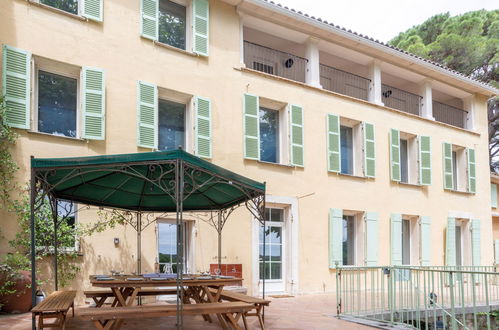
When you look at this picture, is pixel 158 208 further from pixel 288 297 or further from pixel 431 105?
pixel 431 105

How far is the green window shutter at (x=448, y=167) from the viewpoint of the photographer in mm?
16281

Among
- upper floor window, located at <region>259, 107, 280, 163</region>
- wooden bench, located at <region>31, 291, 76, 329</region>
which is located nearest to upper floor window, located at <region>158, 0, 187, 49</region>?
upper floor window, located at <region>259, 107, 280, 163</region>

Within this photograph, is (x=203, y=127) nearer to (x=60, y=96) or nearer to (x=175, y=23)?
(x=175, y=23)

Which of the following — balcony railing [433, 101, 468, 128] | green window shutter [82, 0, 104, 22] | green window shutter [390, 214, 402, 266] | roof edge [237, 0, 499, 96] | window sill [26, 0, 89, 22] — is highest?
roof edge [237, 0, 499, 96]

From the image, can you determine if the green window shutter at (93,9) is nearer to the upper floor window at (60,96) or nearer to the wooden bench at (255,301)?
the upper floor window at (60,96)

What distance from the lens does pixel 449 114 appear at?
17.7 meters

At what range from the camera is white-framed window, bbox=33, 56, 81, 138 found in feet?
30.8

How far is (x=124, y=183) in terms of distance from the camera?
7.80 m

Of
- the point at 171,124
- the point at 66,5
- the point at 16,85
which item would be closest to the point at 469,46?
the point at 171,124

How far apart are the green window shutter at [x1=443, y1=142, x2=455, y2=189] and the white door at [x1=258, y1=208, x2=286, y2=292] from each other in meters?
6.69

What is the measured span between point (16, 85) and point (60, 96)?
0.95m

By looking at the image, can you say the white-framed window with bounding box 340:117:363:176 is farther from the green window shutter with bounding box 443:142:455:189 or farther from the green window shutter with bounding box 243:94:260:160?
the green window shutter with bounding box 443:142:455:189

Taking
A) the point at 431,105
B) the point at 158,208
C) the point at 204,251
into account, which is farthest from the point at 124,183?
the point at 431,105

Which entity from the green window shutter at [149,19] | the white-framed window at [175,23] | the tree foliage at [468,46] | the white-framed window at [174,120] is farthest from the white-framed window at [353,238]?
the tree foliage at [468,46]
